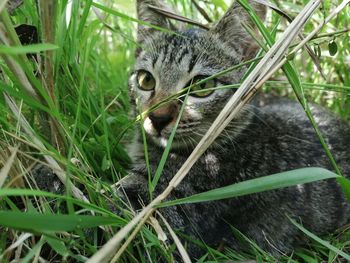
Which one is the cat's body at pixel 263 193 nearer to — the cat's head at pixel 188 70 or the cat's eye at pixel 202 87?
the cat's head at pixel 188 70

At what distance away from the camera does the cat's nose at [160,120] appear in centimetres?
231

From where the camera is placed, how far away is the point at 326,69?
3.75 meters

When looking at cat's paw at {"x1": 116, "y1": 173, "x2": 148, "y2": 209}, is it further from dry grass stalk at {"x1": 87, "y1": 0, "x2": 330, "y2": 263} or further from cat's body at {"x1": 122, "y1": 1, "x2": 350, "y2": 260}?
dry grass stalk at {"x1": 87, "y1": 0, "x2": 330, "y2": 263}

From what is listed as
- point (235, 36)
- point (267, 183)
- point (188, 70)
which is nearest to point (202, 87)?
point (188, 70)

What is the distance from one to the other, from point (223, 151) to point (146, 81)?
0.60 meters

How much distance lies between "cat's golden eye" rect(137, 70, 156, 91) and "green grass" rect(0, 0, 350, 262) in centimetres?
24

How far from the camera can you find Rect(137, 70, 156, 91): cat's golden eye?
269 cm

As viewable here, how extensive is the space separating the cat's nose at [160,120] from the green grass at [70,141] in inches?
5.0

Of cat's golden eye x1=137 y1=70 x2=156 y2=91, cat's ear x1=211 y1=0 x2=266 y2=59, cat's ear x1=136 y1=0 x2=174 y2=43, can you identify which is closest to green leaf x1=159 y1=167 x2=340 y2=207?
cat's golden eye x1=137 y1=70 x2=156 y2=91

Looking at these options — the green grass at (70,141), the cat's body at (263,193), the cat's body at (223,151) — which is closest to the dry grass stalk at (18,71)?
the green grass at (70,141)

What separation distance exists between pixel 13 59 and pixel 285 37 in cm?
103

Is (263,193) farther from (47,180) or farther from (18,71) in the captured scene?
(18,71)

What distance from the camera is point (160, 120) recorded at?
91.2 inches

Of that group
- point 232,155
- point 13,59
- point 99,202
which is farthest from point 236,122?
point 13,59
